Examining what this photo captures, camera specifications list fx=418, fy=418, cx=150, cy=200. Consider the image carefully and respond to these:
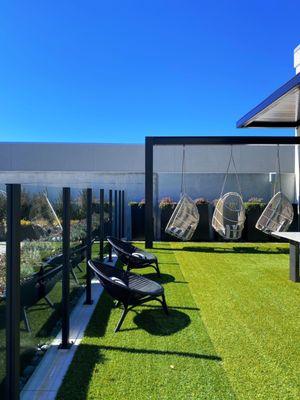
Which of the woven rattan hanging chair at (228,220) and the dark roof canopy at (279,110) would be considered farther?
the woven rattan hanging chair at (228,220)

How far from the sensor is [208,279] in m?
6.96

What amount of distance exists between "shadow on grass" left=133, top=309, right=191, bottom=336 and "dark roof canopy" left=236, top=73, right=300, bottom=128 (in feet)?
12.3

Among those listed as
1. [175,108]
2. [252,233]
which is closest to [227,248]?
[252,233]

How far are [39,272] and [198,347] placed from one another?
1.63 meters

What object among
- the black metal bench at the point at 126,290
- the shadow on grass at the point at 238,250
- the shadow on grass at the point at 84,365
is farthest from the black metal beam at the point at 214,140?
the shadow on grass at the point at 84,365

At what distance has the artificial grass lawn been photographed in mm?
3105

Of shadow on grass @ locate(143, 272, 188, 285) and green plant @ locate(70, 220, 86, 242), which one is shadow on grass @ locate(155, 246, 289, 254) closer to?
shadow on grass @ locate(143, 272, 188, 285)

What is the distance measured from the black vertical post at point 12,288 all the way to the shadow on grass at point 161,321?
1.95 meters

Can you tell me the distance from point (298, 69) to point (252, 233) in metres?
5.00

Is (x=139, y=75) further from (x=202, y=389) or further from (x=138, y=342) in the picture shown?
(x=202, y=389)

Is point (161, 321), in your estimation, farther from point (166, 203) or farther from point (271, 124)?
point (166, 203)

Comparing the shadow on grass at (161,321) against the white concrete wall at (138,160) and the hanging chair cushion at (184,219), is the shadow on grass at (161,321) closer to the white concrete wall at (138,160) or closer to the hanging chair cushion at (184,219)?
the hanging chair cushion at (184,219)

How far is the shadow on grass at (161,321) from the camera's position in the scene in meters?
4.38

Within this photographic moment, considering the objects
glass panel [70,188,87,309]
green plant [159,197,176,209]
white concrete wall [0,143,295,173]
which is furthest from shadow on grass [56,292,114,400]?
white concrete wall [0,143,295,173]
